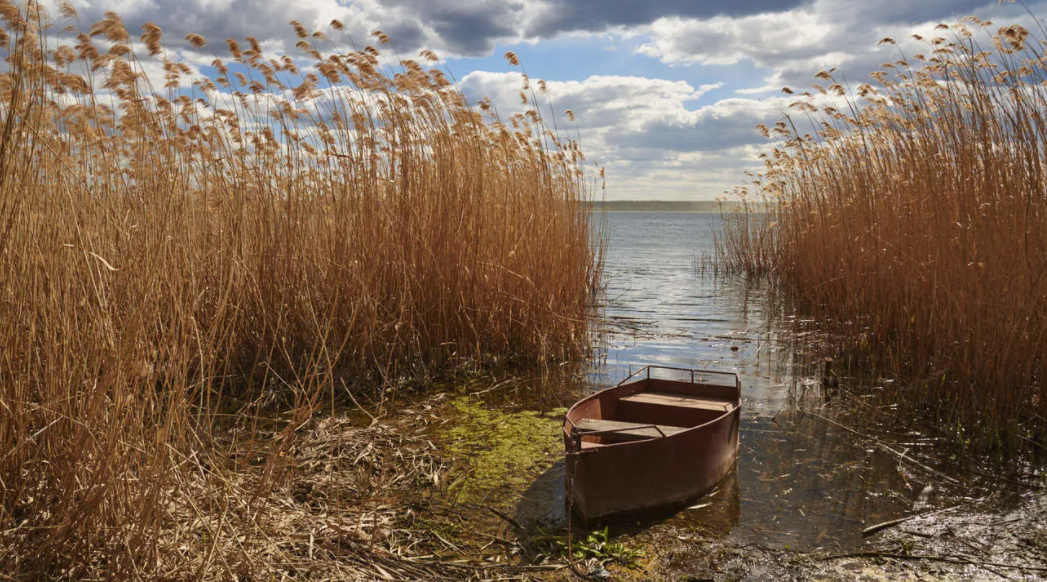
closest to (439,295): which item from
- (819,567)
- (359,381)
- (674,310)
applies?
(359,381)

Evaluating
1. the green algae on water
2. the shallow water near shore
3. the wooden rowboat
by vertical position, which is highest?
the wooden rowboat

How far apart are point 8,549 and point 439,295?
3.50m

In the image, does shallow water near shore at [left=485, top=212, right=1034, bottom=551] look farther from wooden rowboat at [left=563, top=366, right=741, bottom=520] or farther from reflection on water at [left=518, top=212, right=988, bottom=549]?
wooden rowboat at [left=563, top=366, right=741, bottom=520]

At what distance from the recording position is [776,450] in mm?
4336

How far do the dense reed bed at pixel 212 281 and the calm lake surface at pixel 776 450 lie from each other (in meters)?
1.49

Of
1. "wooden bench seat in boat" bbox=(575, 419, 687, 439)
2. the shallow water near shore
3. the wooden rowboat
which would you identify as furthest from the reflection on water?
"wooden bench seat in boat" bbox=(575, 419, 687, 439)

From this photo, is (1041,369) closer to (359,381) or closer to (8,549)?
(359,381)

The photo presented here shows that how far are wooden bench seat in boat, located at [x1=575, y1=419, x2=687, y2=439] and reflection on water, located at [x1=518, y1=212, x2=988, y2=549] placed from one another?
0.38 metres

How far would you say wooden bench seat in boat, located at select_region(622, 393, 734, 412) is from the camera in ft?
13.0

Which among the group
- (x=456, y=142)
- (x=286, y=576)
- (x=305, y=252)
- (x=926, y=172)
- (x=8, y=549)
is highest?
(x=456, y=142)

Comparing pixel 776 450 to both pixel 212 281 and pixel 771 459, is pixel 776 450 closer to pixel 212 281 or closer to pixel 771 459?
pixel 771 459

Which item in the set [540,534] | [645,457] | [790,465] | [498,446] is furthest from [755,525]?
[498,446]

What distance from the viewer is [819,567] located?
2.98 metres

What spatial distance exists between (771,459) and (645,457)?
1320 millimetres
